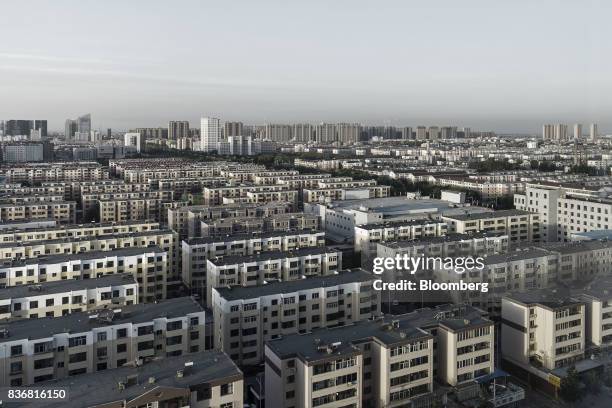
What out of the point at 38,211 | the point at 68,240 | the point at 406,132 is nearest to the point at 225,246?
the point at 68,240

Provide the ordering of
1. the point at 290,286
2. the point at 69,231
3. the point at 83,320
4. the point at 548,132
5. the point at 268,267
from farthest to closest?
the point at 548,132, the point at 69,231, the point at 268,267, the point at 290,286, the point at 83,320

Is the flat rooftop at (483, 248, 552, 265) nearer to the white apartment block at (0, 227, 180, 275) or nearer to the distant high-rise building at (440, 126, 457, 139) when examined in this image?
the white apartment block at (0, 227, 180, 275)

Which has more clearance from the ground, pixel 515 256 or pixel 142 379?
pixel 515 256

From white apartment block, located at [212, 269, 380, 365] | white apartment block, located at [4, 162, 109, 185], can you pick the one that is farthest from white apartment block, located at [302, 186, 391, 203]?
white apartment block, located at [4, 162, 109, 185]

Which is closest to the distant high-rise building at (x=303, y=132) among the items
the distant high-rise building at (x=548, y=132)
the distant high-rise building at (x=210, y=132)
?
the distant high-rise building at (x=210, y=132)

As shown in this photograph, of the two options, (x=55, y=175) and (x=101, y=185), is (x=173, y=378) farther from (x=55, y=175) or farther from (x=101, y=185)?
(x=55, y=175)

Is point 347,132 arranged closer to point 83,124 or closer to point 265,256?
point 83,124

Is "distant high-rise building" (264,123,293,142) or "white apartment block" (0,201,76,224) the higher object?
"distant high-rise building" (264,123,293,142)
